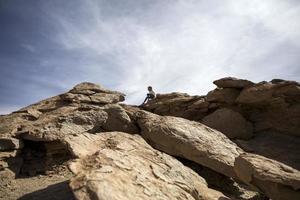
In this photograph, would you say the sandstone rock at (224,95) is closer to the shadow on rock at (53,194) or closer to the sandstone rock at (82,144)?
the sandstone rock at (82,144)

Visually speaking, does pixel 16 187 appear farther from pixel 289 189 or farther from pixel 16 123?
pixel 289 189

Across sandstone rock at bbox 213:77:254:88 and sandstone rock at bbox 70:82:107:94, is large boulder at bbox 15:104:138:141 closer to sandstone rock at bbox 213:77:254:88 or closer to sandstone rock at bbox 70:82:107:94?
sandstone rock at bbox 70:82:107:94

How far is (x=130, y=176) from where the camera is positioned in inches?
246

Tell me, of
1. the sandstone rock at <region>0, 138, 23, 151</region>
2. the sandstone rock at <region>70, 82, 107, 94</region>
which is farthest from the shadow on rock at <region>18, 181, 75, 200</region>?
the sandstone rock at <region>70, 82, 107, 94</region>

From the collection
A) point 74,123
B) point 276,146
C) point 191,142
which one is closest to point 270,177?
point 191,142

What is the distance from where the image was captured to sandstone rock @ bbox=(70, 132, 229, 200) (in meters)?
5.29

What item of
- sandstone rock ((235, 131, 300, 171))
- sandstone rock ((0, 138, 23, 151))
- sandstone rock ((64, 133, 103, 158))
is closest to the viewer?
sandstone rock ((64, 133, 103, 158))

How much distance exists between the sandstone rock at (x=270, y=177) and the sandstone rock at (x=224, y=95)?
1027cm

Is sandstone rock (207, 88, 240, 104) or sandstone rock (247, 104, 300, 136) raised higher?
sandstone rock (207, 88, 240, 104)

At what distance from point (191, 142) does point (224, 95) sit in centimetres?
914

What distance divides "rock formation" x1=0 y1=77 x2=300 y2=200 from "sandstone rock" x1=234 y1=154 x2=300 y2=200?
3 centimetres

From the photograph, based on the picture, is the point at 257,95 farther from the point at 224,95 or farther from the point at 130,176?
the point at 130,176

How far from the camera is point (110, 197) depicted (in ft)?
16.5

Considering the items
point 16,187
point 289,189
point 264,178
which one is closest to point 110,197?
point 16,187
